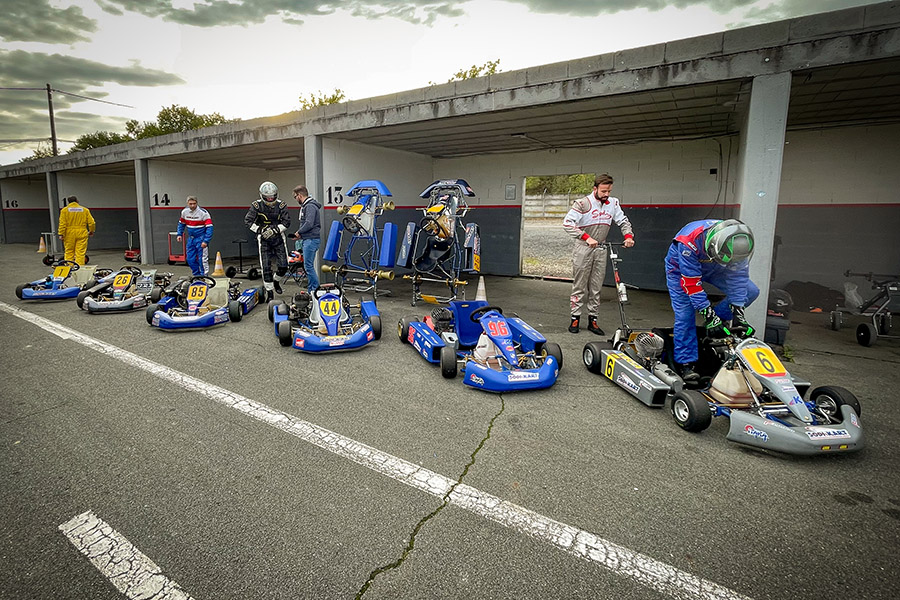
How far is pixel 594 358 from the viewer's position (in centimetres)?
514

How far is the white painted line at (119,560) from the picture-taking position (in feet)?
7.08

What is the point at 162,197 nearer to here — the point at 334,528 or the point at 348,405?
the point at 348,405

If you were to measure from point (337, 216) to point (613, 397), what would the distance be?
7964 millimetres

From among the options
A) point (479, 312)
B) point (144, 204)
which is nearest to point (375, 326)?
point (479, 312)

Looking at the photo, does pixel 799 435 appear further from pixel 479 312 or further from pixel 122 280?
pixel 122 280

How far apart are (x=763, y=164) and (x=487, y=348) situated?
3933 mm

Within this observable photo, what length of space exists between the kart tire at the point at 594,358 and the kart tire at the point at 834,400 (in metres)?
1.83

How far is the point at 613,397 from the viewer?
179 inches

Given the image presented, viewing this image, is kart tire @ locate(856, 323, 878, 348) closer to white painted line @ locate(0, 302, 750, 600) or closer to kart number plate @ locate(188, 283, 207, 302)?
white painted line @ locate(0, 302, 750, 600)

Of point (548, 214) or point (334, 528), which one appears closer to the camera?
point (334, 528)

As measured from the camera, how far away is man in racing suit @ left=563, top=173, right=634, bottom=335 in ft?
22.3

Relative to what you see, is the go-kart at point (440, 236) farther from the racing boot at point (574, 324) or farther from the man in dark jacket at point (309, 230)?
the racing boot at point (574, 324)

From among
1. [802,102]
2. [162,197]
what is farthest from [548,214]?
[802,102]

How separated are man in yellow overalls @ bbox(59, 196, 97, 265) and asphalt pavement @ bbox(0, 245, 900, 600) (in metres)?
7.08
